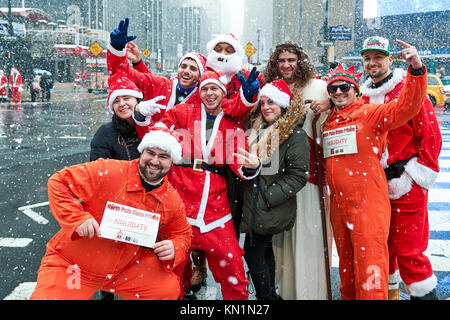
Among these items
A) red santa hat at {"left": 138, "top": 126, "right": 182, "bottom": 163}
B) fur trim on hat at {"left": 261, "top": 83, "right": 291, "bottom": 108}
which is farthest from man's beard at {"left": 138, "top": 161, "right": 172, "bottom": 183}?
fur trim on hat at {"left": 261, "top": 83, "right": 291, "bottom": 108}

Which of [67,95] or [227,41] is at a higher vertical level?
[67,95]

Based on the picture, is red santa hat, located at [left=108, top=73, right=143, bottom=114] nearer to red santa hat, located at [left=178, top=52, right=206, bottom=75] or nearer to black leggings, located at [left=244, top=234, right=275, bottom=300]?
red santa hat, located at [left=178, top=52, right=206, bottom=75]

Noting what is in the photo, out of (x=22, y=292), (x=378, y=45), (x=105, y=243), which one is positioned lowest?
(x=22, y=292)

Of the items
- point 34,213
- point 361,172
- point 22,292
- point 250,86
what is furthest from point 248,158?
point 34,213

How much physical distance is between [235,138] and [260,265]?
3.14ft

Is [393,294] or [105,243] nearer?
[105,243]

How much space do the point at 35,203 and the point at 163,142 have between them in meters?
4.39

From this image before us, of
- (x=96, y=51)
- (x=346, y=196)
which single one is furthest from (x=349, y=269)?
(x=96, y=51)

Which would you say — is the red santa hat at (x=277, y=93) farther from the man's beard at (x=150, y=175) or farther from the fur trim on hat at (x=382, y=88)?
the man's beard at (x=150, y=175)

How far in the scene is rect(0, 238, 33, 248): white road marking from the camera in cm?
452

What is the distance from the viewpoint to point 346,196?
2922 mm

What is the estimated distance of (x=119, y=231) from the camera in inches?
97.0

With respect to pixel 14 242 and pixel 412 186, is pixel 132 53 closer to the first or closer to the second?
pixel 14 242

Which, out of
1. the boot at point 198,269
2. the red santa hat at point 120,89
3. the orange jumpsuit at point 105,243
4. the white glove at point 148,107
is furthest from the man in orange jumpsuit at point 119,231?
the boot at point 198,269
